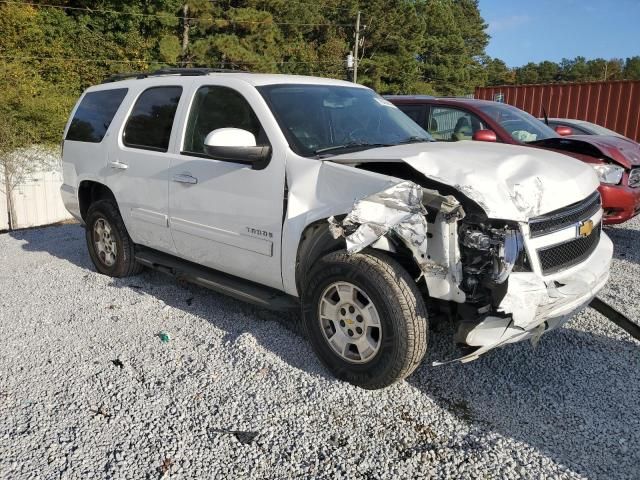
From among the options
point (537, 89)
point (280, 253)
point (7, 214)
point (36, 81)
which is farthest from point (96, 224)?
point (537, 89)

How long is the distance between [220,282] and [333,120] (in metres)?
1.48

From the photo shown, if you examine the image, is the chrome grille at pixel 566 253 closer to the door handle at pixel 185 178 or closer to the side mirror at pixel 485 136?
the door handle at pixel 185 178

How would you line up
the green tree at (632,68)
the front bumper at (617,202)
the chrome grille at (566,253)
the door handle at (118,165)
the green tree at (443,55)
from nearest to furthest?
the chrome grille at (566,253), the door handle at (118,165), the front bumper at (617,202), the green tree at (443,55), the green tree at (632,68)

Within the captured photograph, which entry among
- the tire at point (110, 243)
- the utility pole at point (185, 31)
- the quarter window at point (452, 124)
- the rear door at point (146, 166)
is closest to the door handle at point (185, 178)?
the rear door at point (146, 166)

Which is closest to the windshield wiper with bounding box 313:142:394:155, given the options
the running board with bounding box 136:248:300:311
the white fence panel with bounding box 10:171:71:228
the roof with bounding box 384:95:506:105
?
the running board with bounding box 136:248:300:311

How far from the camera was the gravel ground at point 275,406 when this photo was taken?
2771 mm

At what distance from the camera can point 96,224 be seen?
18.7ft

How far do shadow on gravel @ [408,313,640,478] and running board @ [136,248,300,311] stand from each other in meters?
1.04

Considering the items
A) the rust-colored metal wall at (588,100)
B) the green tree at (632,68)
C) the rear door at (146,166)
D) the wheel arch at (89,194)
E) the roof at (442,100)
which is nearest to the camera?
the rear door at (146,166)

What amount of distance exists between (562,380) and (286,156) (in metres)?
2.24

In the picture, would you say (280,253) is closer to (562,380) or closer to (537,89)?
(562,380)

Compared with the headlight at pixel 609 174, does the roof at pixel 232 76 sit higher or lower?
higher

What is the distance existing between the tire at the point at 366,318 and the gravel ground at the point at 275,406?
0.18m

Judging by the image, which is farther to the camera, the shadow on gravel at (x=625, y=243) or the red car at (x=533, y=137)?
the shadow on gravel at (x=625, y=243)
